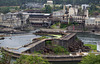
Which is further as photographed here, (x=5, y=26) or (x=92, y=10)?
(x=92, y=10)

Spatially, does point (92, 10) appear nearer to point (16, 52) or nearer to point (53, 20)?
point (53, 20)

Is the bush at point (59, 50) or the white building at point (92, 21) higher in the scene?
the bush at point (59, 50)

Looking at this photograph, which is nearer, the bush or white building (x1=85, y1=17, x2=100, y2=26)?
the bush

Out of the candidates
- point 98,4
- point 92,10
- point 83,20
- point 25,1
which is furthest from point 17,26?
point 25,1

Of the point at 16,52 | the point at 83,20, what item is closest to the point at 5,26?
the point at 83,20

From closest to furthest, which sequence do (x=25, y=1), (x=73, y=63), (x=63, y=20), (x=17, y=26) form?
(x=73, y=63) < (x=17, y=26) < (x=63, y=20) < (x=25, y=1)

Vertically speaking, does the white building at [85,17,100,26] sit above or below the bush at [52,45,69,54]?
below

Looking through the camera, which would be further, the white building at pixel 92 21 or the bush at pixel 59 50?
the white building at pixel 92 21

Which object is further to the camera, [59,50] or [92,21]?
[92,21]

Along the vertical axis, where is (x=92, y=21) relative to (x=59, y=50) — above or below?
below

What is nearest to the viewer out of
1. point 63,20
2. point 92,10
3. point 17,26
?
point 17,26
